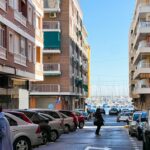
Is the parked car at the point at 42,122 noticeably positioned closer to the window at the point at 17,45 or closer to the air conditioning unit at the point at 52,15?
the window at the point at 17,45

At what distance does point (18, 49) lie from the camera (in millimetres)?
36594

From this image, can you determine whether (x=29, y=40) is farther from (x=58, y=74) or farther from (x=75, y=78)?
(x=75, y=78)

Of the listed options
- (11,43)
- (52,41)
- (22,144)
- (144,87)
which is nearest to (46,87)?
(52,41)

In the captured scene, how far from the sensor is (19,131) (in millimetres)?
18656

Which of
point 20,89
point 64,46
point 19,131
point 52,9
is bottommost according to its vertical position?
point 19,131

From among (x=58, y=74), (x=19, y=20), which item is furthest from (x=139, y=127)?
(x=58, y=74)

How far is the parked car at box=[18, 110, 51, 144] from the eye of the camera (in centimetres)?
2489

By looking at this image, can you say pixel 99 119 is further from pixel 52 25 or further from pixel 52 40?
pixel 52 25

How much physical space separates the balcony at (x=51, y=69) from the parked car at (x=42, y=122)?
42.6 metres

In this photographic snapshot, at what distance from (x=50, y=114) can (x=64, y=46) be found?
40097mm

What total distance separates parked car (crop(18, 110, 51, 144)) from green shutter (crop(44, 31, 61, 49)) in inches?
1657

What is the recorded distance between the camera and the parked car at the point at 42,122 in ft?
81.7

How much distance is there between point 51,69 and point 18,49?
3362 centimetres

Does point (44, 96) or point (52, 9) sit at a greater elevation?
point (52, 9)
